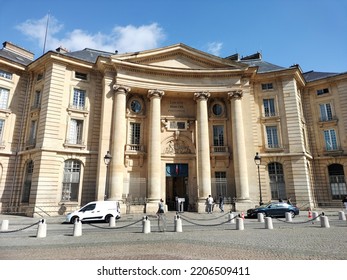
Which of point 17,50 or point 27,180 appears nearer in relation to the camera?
point 27,180

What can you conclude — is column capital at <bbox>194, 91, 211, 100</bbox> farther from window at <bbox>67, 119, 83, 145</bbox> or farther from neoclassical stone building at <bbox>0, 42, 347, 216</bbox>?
window at <bbox>67, 119, 83, 145</bbox>

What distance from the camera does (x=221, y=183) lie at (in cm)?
2611

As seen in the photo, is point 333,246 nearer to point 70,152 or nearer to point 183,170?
point 183,170

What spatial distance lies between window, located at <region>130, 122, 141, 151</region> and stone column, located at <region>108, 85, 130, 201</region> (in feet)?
4.45

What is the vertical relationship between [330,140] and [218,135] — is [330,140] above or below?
below

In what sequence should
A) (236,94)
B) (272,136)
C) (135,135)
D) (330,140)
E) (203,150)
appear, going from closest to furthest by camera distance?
(203,150)
(135,135)
(236,94)
(272,136)
(330,140)

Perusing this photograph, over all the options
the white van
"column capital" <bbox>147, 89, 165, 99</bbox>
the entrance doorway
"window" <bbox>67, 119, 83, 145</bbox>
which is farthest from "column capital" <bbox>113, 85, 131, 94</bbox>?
the white van

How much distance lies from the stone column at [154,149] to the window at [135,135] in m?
1.80

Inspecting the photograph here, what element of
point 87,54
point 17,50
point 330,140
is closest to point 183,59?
point 87,54

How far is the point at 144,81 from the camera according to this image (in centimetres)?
2603

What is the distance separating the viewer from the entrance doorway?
26.4 meters

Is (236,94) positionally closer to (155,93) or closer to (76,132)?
(155,93)

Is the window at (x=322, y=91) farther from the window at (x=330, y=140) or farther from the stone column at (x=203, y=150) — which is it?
the stone column at (x=203, y=150)

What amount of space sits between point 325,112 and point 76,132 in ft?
92.5
